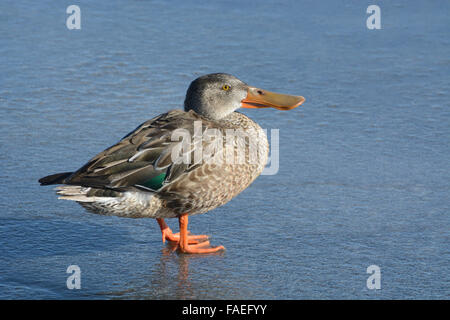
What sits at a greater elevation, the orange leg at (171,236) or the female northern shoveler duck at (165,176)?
the female northern shoveler duck at (165,176)

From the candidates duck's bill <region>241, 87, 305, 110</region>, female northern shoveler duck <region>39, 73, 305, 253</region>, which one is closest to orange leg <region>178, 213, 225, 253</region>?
female northern shoveler duck <region>39, 73, 305, 253</region>

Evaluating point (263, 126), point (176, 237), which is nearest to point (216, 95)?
point (176, 237)

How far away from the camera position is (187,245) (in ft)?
14.4

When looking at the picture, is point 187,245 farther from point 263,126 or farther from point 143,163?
point 263,126

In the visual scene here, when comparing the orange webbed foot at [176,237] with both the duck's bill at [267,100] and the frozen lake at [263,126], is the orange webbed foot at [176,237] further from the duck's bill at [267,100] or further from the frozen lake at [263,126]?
the duck's bill at [267,100]

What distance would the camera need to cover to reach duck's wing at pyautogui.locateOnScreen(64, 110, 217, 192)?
4156mm

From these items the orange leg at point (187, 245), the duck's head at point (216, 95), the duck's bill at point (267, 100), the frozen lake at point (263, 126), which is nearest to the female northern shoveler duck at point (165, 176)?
the orange leg at point (187, 245)

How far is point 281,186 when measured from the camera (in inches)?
202

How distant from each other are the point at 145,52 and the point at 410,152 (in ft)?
10.4

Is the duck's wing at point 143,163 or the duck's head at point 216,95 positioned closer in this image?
the duck's wing at point 143,163

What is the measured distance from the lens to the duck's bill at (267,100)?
16.2ft

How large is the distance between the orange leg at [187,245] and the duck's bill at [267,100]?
96 centimetres
